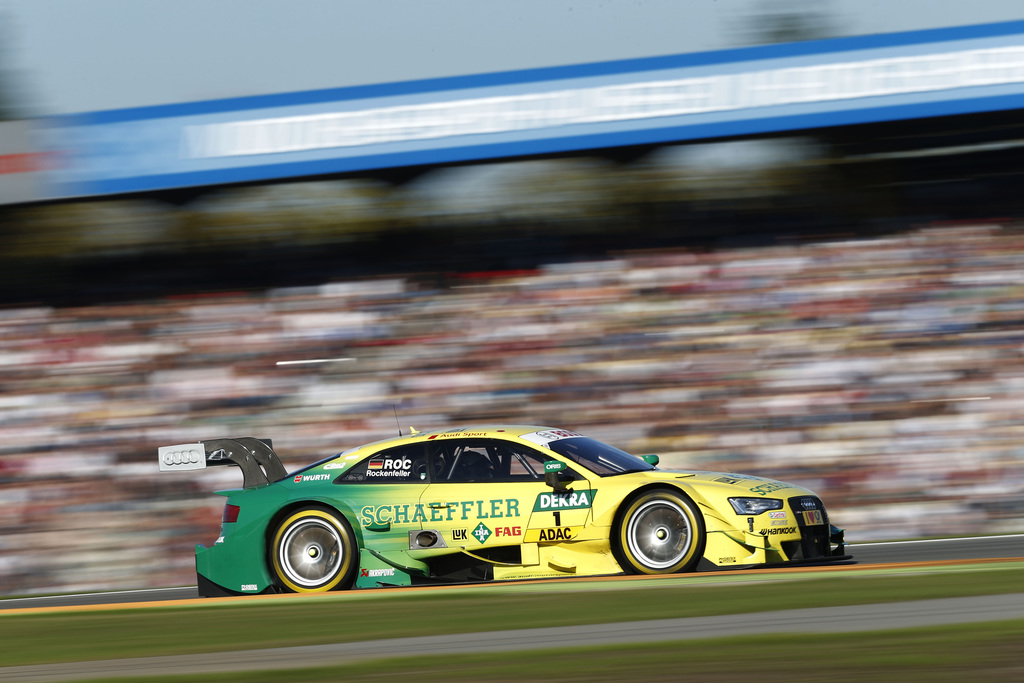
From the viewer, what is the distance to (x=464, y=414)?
13.3 meters

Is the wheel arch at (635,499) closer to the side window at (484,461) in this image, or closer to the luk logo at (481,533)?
the side window at (484,461)

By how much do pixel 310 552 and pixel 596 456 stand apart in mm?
2359

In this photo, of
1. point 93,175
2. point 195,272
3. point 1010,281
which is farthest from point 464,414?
point 1010,281

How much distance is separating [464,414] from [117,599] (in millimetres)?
4555

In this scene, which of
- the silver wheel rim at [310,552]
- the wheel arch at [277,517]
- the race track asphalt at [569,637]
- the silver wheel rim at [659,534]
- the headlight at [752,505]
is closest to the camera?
the race track asphalt at [569,637]

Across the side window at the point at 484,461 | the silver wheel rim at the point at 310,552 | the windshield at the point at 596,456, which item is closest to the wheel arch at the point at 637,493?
the windshield at the point at 596,456

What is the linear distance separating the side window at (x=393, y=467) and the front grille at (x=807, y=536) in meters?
2.80

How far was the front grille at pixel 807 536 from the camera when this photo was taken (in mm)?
7816

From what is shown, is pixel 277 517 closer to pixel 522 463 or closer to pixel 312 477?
pixel 312 477

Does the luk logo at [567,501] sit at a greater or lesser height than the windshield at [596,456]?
lesser

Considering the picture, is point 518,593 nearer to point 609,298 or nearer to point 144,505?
point 609,298

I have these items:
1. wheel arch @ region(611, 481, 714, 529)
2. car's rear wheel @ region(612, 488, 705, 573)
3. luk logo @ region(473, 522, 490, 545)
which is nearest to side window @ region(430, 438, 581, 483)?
luk logo @ region(473, 522, 490, 545)

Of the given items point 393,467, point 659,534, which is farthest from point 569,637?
point 393,467

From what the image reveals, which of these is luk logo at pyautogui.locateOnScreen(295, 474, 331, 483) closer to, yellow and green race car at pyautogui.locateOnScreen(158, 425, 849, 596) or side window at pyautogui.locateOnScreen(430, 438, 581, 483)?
yellow and green race car at pyautogui.locateOnScreen(158, 425, 849, 596)
